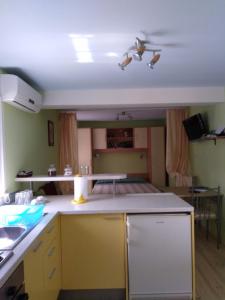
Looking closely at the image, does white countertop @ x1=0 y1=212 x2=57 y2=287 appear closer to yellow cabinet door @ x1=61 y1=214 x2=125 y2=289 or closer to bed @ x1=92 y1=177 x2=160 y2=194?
yellow cabinet door @ x1=61 y1=214 x2=125 y2=289

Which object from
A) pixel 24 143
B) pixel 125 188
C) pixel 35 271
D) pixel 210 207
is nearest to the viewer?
pixel 35 271

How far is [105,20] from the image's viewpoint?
4.82ft

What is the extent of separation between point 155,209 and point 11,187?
1.46m

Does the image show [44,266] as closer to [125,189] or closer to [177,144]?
[125,189]

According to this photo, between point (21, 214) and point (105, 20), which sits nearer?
point (105, 20)

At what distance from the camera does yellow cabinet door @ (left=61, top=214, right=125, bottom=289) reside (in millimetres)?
2088

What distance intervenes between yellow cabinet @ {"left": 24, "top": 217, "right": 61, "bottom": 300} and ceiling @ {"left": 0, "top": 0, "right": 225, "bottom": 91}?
1361mm

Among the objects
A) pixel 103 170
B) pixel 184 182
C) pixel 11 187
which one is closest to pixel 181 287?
pixel 11 187

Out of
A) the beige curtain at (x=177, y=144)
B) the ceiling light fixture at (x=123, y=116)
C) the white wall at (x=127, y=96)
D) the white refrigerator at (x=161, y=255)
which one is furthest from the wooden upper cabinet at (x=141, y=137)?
the white refrigerator at (x=161, y=255)

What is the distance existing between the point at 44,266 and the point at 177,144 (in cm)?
379

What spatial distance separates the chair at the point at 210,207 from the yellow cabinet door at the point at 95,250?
1.67 metres

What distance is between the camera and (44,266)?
5.55 ft

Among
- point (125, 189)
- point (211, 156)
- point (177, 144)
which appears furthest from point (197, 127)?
point (125, 189)

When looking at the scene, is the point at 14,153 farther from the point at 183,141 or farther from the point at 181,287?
the point at 183,141
